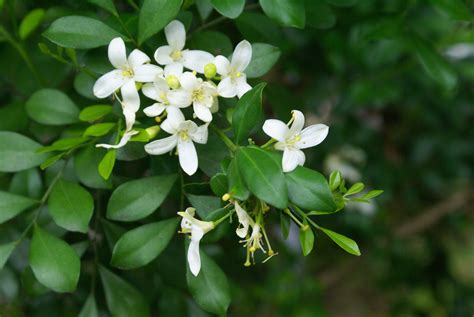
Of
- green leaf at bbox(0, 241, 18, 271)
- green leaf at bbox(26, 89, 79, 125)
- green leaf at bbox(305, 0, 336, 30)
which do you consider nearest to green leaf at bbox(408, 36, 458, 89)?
green leaf at bbox(305, 0, 336, 30)

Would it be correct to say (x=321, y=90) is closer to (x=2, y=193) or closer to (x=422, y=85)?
(x=422, y=85)

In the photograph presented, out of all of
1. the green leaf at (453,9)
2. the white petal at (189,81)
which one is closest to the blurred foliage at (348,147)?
the green leaf at (453,9)

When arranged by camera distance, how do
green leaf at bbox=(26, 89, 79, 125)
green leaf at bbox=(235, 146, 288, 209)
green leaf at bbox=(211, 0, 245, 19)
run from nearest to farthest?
green leaf at bbox=(235, 146, 288, 209) < green leaf at bbox=(211, 0, 245, 19) < green leaf at bbox=(26, 89, 79, 125)

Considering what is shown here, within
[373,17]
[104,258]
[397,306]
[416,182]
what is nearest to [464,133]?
[416,182]

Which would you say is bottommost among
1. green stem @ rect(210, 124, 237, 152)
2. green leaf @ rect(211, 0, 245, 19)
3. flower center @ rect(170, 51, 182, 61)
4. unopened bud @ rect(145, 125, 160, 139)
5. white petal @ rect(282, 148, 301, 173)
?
green stem @ rect(210, 124, 237, 152)

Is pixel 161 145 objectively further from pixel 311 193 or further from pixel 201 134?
pixel 311 193

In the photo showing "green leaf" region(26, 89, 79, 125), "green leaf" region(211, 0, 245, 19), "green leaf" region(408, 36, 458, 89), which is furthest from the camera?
"green leaf" region(408, 36, 458, 89)

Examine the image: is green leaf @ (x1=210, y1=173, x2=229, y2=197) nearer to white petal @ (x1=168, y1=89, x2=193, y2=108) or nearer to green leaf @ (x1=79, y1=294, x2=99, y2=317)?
white petal @ (x1=168, y1=89, x2=193, y2=108)

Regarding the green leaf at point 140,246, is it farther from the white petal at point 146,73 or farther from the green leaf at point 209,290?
the white petal at point 146,73
